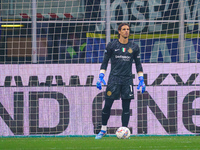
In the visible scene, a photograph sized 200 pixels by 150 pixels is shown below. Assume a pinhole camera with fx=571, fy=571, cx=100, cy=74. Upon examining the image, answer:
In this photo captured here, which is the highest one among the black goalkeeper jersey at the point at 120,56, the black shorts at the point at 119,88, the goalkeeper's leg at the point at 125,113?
the black goalkeeper jersey at the point at 120,56

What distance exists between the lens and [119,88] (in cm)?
895

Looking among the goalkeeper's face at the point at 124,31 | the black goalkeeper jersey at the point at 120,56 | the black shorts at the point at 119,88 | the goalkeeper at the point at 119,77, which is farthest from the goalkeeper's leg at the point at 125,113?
the goalkeeper's face at the point at 124,31

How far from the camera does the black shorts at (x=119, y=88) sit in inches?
350

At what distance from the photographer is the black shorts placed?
8901mm

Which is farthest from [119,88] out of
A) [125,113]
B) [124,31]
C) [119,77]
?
[124,31]

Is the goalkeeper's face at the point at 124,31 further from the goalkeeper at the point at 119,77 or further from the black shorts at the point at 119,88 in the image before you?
the black shorts at the point at 119,88

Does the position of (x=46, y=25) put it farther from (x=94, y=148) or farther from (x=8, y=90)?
(x=94, y=148)

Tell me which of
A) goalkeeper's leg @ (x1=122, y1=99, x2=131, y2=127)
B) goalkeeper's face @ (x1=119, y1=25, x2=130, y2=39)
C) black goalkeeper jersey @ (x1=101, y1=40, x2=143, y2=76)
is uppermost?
goalkeeper's face @ (x1=119, y1=25, x2=130, y2=39)

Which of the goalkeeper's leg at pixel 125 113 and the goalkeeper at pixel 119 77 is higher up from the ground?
→ the goalkeeper at pixel 119 77

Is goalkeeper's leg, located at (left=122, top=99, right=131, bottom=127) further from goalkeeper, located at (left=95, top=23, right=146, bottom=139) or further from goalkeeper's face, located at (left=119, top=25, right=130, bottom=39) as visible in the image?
goalkeeper's face, located at (left=119, top=25, right=130, bottom=39)

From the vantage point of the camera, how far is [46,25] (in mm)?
13594

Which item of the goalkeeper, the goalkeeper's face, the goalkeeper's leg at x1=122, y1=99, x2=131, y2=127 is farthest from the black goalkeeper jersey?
the goalkeeper's leg at x1=122, y1=99, x2=131, y2=127

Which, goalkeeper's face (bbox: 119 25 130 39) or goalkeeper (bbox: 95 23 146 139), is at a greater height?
goalkeeper's face (bbox: 119 25 130 39)

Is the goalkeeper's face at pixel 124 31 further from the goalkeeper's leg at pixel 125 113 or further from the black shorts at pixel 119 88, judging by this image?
the goalkeeper's leg at pixel 125 113
